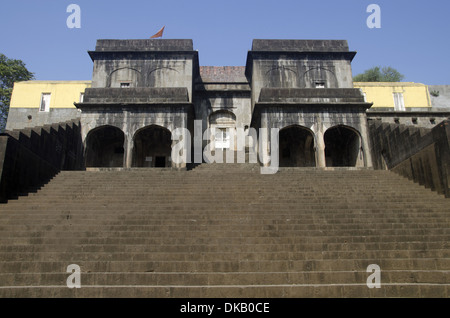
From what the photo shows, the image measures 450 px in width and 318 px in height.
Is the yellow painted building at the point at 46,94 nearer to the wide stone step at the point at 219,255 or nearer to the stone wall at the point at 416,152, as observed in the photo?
the stone wall at the point at 416,152

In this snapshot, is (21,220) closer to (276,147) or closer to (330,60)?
(276,147)

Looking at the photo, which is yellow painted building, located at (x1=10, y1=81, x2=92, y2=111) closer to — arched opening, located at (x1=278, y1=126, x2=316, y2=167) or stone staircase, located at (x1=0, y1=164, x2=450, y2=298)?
arched opening, located at (x1=278, y1=126, x2=316, y2=167)

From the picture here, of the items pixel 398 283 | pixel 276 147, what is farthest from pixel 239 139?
pixel 398 283

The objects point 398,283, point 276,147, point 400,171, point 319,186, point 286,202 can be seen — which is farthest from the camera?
point 276,147

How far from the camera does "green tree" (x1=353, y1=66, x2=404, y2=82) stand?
129 ft

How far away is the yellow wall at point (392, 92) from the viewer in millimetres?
27484

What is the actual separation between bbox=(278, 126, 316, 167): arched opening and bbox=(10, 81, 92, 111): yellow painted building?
675 inches

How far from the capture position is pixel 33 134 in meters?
13.6

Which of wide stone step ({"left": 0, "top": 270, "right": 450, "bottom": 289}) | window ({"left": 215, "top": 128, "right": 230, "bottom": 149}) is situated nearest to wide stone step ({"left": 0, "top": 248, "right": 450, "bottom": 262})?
wide stone step ({"left": 0, "top": 270, "right": 450, "bottom": 289})

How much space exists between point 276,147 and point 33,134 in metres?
10.9

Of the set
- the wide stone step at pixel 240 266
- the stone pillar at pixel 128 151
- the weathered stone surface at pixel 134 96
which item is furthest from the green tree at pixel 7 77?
the wide stone step at pixel 240 266

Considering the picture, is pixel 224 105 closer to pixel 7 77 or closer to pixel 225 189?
pixel 225 189

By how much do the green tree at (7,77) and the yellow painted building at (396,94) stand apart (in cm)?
3035

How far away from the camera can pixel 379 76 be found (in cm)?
3953
